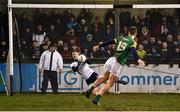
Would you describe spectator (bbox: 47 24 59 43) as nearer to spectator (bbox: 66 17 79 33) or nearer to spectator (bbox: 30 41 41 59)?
spectator (bbox: 66 17 79 33)

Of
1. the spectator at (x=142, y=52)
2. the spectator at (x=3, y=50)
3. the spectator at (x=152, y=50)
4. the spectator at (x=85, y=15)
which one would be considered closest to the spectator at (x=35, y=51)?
the spectator at (x=3, y=50)

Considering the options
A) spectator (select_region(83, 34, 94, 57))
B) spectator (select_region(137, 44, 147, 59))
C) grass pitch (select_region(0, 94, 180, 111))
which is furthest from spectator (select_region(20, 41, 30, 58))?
grass pitch (select_region(0, 94, 180, 111))

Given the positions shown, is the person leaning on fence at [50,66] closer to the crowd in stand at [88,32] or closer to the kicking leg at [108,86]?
the crowd in stand at [88,32]

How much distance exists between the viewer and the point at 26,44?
2464 cm

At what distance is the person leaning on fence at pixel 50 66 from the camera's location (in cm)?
2361

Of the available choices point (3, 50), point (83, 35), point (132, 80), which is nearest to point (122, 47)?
point (132, 80)

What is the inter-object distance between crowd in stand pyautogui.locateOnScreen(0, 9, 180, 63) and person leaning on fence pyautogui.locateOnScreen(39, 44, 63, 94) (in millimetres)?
849

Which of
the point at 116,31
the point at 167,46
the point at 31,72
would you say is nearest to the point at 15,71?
the point at 31,72

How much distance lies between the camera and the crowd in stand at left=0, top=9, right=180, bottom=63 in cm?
2448

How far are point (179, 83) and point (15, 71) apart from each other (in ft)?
21.4

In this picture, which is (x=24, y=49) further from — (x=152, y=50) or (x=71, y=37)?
(x=152, y=50)

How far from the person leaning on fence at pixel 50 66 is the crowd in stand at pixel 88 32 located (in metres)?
0.85

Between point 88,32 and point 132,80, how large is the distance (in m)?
2.60

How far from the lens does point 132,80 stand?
24391 mm
